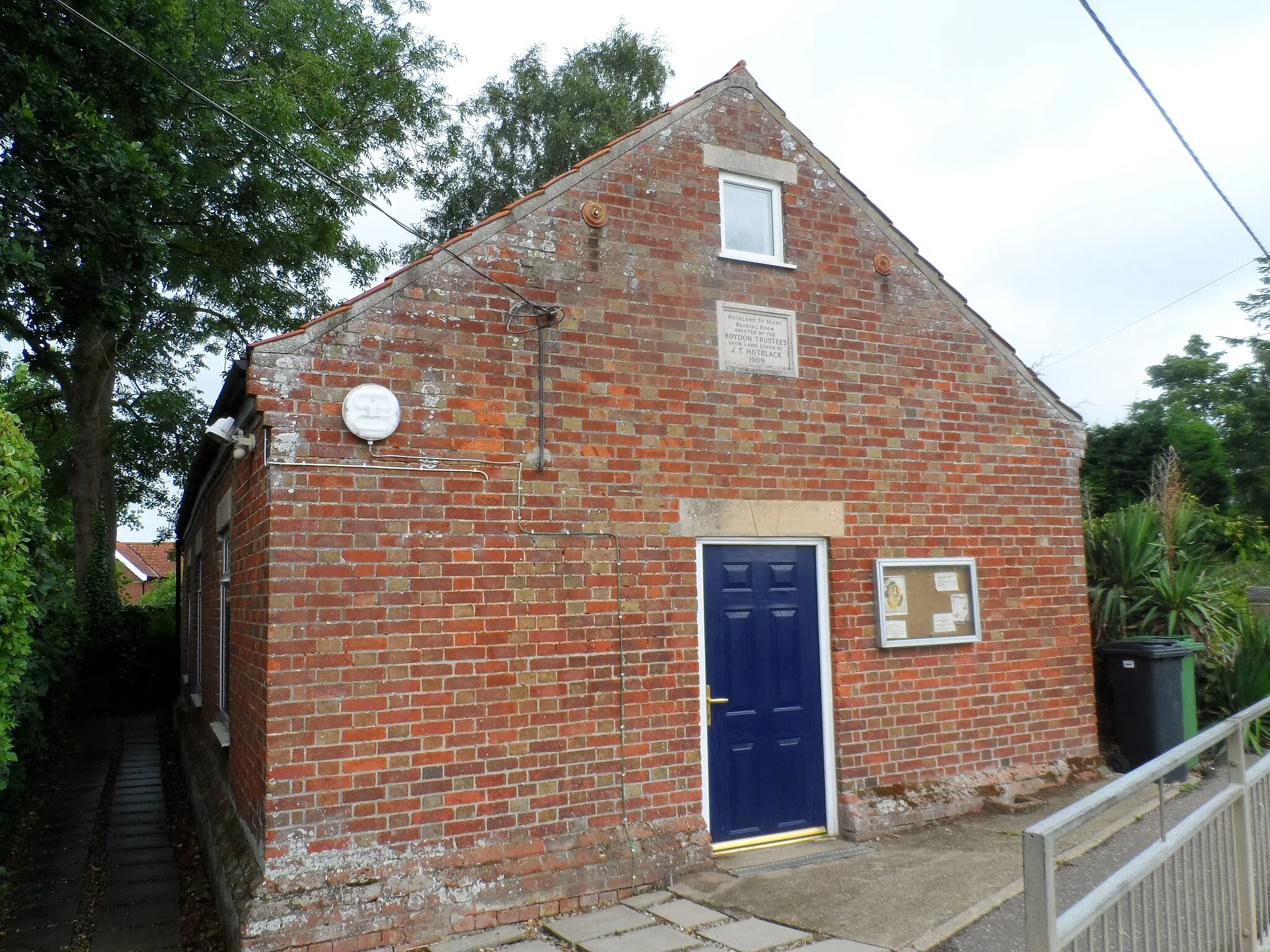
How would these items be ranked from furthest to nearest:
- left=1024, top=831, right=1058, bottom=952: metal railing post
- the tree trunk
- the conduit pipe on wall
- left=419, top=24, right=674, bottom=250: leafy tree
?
left=419, top=24, right=674, bottom=250: leafy tree → the tree trunk → the conduit pipe on wall → left=1024, top=831, right=1058, bottom=952: metal railing post

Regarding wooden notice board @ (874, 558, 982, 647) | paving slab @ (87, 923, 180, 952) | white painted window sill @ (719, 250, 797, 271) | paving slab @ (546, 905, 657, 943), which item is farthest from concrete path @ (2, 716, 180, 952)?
white painted window sill @ (719, 250, 797, 271)

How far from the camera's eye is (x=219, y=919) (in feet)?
20.4

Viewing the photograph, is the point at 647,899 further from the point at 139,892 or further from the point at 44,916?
the point at 44,916

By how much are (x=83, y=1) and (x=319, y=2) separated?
7735 millimetres

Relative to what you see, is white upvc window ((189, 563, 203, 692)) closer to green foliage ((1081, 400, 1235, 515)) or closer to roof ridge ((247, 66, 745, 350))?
roof ridge ((247, 66, 745, 350))

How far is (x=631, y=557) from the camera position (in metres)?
6.59

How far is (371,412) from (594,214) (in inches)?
89.0

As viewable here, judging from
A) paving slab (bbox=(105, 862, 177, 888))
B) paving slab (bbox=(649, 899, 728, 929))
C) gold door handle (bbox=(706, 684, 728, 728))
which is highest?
gold door handle (bbox=(706, 684, 728, 728))

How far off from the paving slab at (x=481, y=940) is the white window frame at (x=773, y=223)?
502 cm

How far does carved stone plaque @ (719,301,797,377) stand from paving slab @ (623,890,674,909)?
3790 mm

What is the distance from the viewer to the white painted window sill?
7340 millimetres

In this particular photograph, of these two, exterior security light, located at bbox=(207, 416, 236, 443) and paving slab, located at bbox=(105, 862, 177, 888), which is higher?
exterior security light, located at bbox=(207, 416, 236, 443)

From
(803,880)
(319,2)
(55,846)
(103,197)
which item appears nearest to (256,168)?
(319,2)

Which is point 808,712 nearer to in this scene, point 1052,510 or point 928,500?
point 928,500
